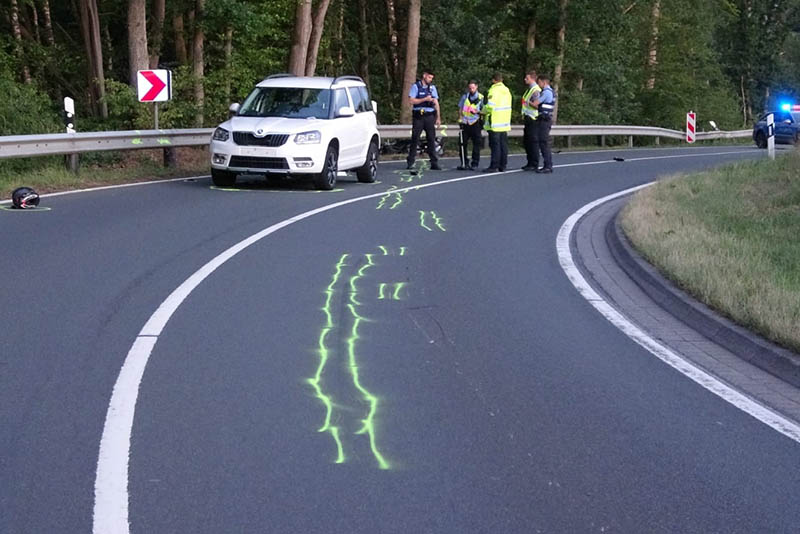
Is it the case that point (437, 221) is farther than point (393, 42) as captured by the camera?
No

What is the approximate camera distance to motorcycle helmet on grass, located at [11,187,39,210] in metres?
14.9

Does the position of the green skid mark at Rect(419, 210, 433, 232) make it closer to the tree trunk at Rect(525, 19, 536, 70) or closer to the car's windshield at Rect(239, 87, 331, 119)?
the car's windshield at Rect(239, 87, 331, 119)

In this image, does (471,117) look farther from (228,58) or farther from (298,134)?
(228,58)

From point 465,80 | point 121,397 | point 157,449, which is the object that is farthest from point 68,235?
point 465,80

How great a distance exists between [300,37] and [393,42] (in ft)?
44.4

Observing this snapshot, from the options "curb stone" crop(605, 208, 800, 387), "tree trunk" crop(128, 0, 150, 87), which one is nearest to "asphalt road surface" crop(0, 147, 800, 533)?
"curb stone" crop(605, 208, 800, 387)

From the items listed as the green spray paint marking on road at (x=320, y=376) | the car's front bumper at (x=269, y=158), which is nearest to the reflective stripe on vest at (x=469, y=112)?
the car's front bumper at (x=269, y=158)

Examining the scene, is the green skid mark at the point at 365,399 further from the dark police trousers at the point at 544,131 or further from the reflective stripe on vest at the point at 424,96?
the reflective stripe on vest at the point at 424,96

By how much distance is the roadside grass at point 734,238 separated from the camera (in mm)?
9008

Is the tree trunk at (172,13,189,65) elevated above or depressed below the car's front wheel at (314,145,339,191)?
above

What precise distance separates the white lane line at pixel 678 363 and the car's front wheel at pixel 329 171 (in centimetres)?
649

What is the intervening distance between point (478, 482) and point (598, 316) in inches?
164

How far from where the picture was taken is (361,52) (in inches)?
1796

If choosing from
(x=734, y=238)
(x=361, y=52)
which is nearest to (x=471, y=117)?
(x=734, y=238)
